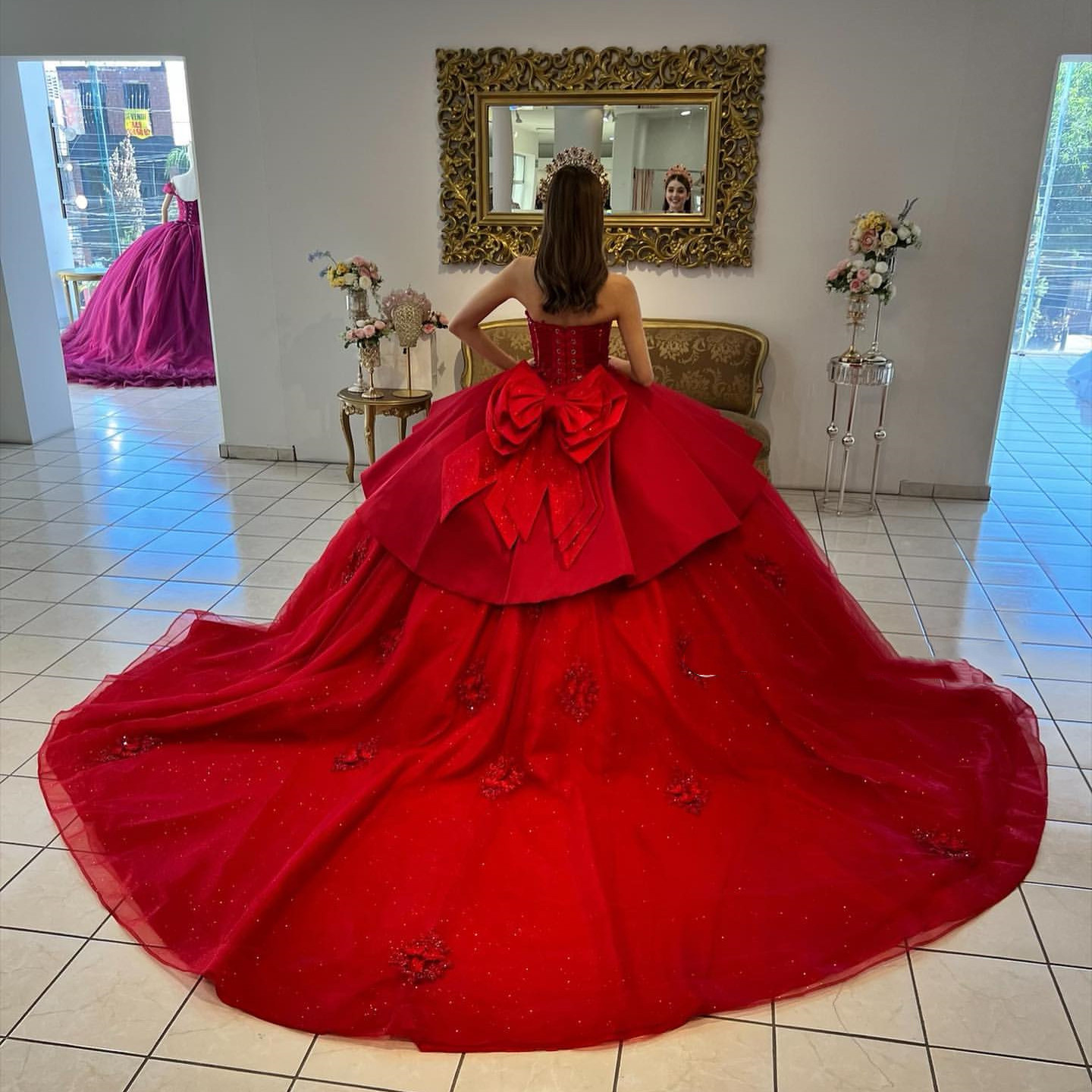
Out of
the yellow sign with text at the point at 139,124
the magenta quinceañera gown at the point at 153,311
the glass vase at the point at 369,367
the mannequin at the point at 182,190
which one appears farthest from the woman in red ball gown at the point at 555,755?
the yellow sign with text at the point at 139,124

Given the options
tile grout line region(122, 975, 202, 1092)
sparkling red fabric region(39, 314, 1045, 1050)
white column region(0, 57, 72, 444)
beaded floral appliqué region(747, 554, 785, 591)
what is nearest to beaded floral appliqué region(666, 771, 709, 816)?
sparkling red fabric region(39, 314, 1045, 1050)

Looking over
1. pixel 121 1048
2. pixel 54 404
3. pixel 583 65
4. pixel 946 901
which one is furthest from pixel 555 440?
pixel 54 404

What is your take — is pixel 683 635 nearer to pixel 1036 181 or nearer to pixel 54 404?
pixel 1036 181

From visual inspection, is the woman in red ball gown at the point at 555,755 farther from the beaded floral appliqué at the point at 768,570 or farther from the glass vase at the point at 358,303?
the glass vase at the point at 358,303

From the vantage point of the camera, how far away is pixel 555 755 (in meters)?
2.74

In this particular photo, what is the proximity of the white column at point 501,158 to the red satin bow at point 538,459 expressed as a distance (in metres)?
2.57

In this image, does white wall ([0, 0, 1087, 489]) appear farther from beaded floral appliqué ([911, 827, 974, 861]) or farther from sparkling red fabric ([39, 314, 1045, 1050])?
beaded floral appliqué ([911, 827, 974, 861])

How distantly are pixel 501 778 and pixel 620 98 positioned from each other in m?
3.63

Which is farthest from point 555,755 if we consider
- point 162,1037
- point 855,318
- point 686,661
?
point 855,318

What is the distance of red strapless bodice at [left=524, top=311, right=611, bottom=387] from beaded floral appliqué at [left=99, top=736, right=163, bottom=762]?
5.06 feet

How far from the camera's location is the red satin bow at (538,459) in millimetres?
2797

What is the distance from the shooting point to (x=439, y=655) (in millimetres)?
2838

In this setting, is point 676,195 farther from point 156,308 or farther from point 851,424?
point 156,308

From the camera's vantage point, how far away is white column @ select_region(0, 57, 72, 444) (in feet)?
19.5
